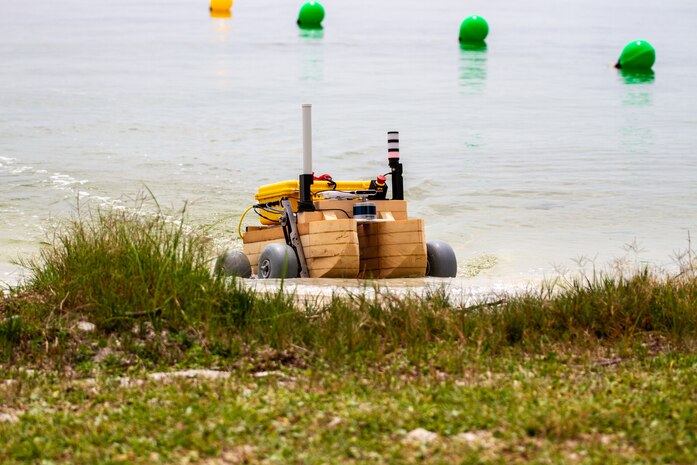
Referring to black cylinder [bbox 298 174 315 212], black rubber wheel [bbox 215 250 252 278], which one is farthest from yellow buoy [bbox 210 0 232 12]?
black cylinder [bbox 298 174 315 212]

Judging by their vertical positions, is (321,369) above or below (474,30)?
below

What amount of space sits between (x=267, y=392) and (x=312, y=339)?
3.23 ft

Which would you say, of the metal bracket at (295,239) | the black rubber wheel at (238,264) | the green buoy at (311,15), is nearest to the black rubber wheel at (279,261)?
the metal bracket at (295,239)

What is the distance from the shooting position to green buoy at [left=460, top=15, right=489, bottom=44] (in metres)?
47.5

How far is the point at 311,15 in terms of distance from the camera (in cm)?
4984

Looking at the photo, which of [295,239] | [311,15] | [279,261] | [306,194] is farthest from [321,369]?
[311,15]

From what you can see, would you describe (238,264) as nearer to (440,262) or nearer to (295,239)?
(295,239)

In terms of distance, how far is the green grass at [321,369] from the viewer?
4.46m

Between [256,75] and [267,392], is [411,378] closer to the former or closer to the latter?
[267,392]

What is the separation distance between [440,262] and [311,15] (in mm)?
40323

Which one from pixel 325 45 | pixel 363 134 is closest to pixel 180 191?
pixel 363 134

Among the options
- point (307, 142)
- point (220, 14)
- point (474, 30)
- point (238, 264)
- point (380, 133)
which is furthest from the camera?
point (220, 14)

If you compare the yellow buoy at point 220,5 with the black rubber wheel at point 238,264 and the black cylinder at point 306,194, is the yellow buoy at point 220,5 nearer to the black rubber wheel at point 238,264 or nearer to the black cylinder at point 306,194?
the black rubber wheel at point 238,264

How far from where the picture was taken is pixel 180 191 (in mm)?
23734
